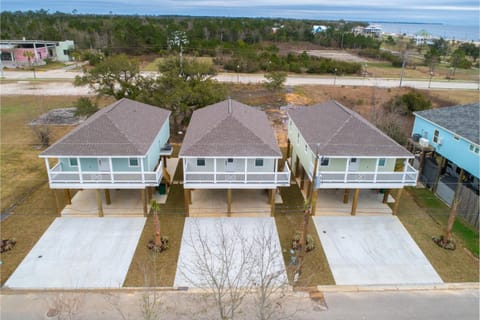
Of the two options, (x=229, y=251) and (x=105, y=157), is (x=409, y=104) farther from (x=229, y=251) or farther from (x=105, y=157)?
(x=105, y=157)

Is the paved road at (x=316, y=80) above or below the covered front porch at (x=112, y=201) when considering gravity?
above

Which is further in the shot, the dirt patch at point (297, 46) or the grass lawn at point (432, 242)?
the dirt patch at point (297, 46)

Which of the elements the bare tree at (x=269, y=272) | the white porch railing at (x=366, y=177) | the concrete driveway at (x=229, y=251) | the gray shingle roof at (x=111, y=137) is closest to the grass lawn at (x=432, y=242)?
the white porch railing at (x=366, y=177)

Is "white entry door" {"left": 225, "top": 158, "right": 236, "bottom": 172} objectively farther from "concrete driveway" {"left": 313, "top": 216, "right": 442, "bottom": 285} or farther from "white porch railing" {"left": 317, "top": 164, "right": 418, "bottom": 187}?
"concrete driveway" {"left": 313, "top": 216, "right": 442, "bottom": 285}

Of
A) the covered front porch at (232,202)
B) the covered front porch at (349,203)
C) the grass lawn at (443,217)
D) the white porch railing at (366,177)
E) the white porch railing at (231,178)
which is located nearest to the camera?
the grass lawn at (443,217)

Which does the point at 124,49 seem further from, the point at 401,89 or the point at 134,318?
the point at 134,318

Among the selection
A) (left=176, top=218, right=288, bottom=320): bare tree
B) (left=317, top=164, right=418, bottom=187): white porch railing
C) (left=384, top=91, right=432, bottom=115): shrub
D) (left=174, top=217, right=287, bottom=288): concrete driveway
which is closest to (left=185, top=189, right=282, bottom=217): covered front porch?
(left=174, top=217, right=287, bottom=288): concrete driveway

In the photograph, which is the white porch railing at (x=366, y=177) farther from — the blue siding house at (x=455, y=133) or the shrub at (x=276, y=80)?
the shrub at (x=276, y=80)

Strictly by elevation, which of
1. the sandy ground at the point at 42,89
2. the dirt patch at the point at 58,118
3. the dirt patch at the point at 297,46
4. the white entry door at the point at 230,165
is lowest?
the dirt patch at the point at 58,118

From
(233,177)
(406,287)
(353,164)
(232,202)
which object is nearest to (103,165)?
(233,177)
